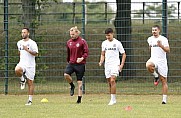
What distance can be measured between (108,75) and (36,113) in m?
3.34

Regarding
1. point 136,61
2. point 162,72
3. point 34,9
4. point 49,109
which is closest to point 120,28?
point 136,61

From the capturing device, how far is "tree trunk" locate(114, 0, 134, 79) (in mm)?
21766

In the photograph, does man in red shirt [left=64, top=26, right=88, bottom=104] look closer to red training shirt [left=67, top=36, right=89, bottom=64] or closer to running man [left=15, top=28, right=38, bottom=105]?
red training shirt [left=67, top=36, right=89, bottom=64]

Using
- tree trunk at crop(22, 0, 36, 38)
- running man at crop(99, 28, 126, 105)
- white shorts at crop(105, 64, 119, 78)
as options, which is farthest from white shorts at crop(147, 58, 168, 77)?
tree trunk at crop(22, 0, 36, 38)

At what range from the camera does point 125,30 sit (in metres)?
22.2

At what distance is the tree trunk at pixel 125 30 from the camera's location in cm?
2177

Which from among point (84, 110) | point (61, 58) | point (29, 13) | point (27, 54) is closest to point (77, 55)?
point (27, 54)

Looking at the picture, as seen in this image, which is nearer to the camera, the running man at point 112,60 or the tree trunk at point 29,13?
the running man at point 112,60

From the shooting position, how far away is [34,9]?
21.9 meters

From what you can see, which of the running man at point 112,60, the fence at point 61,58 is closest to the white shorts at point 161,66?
the running man at point 112,60

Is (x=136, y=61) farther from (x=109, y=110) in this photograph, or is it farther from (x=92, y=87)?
(x=109, y=110)

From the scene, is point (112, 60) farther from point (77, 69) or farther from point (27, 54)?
point (27, 54)

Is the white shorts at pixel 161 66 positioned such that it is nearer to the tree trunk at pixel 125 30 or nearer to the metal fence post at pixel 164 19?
the metal fence post at pixel 164 19

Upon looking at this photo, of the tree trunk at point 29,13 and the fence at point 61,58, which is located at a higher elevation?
the tree trunk at point 29,13
